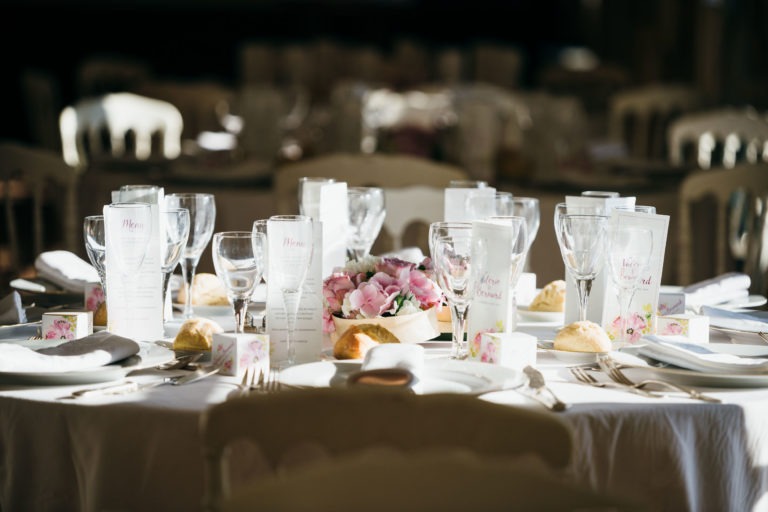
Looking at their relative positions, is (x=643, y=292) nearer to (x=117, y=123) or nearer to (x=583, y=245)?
(x=583, y=245)

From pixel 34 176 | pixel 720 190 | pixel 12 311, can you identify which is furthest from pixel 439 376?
pixel 34 176

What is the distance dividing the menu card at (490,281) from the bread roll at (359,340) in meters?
0.15

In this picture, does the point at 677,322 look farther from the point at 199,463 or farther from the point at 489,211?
the point at 199,463

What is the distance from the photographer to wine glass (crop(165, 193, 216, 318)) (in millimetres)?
2104

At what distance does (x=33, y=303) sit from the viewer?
2236 mm

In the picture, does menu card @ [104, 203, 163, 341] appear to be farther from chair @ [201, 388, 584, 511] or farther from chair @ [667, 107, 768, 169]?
chair @ [667, 107, 768, 169]

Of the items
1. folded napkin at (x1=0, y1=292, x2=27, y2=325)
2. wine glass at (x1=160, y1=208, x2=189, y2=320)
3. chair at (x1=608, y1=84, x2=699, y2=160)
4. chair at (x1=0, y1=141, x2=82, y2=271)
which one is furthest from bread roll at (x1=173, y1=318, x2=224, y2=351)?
chair at (x1=608, y1=84, x2=699, y2=160)

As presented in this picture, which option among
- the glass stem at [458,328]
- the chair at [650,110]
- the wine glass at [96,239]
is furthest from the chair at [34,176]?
the chair at [650,110]

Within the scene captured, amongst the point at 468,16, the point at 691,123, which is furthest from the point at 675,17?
the point at 691,123

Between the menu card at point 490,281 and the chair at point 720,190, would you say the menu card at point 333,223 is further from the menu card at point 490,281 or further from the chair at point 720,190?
the chair at point 720,190

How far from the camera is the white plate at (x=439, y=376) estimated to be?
1.58m

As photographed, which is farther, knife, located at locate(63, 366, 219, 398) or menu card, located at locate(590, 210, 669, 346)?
menu card, located at locate(590, 210, 669, 346)

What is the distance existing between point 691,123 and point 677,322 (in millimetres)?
3296

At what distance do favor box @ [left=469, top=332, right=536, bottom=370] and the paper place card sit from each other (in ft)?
0.93
